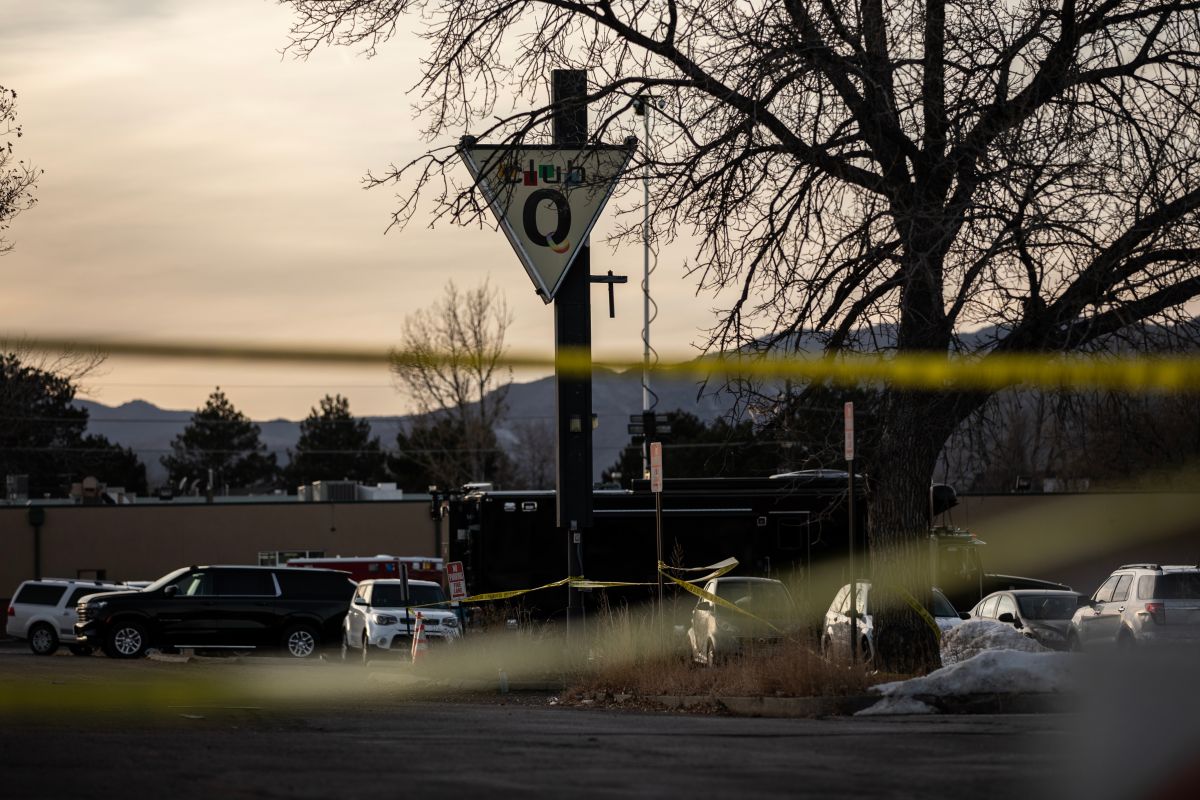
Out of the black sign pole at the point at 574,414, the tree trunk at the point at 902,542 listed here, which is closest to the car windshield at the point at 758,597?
the black sign pole at the point at 574,414

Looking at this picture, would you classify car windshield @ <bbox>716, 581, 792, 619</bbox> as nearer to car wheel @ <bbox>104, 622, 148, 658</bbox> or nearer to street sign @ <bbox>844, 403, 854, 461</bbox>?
street sign @ <bbox>844, 403, 854, 461</bbox>

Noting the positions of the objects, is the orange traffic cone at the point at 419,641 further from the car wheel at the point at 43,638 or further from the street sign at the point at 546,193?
the car wheel at the point at 43,638

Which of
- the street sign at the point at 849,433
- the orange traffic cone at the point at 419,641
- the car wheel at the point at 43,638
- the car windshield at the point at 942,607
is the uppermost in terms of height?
the street sign at the point at 849,433

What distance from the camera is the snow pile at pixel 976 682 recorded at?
49.6 ft

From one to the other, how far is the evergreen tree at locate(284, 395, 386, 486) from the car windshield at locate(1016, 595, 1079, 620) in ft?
239

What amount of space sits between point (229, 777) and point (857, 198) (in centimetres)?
1041

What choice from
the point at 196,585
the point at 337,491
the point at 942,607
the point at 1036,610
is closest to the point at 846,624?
the point at 942,607

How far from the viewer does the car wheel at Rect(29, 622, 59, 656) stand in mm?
37750

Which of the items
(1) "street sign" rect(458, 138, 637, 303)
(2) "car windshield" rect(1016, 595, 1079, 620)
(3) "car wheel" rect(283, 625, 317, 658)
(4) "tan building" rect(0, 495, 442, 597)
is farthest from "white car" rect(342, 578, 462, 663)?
(4) "tan building" rect(0, 495, 442, 597)

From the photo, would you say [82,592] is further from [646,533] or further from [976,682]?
[976,682]

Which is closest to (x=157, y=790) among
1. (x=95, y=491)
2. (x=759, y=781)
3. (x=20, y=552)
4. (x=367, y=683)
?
(x=759, y=781)

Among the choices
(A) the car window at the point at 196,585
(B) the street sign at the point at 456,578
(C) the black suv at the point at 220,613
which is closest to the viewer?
(B) the street sign at the point at 456,578

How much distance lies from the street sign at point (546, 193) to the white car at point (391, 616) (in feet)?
30.4

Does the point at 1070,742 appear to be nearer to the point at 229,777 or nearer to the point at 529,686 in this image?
the point at 229,777
